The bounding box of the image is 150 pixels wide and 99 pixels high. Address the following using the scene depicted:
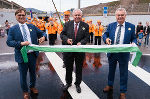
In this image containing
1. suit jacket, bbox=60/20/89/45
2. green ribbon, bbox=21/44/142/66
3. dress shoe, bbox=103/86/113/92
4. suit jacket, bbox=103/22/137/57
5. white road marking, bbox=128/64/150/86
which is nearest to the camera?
green ribbon, bbox=21/44/142/66

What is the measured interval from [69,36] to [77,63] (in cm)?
73

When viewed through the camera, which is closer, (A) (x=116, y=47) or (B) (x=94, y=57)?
(A) (x=116, y=47)

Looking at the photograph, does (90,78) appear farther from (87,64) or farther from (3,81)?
(3,81)

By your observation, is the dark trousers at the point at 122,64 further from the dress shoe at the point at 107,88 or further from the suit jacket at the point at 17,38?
the suit jacket at the point at 17,38

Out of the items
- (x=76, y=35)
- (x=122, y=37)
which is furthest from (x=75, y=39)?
(x=122, y=37)

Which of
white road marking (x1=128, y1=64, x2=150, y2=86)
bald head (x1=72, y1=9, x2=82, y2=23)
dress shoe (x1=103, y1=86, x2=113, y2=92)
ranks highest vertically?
bald head (x1=72, y1=9, x2=82, y2=23)

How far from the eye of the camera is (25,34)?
10.1 ft

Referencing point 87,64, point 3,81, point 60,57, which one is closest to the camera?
point 3,81

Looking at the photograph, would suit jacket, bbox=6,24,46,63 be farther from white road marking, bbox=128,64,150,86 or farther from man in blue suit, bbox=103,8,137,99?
white road marking, bbox=128,64,150,86

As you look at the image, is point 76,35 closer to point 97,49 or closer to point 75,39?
point 75,39

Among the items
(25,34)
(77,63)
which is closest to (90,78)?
(77,63)

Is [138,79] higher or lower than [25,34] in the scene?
lower

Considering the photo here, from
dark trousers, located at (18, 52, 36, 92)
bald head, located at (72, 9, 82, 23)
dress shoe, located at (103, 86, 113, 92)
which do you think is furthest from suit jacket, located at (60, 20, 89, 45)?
dress shoe, located at (103, 86, 113, 92)

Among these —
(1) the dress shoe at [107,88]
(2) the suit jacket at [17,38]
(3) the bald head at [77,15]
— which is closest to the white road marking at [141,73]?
(1) the dress shoe at [107,88]
